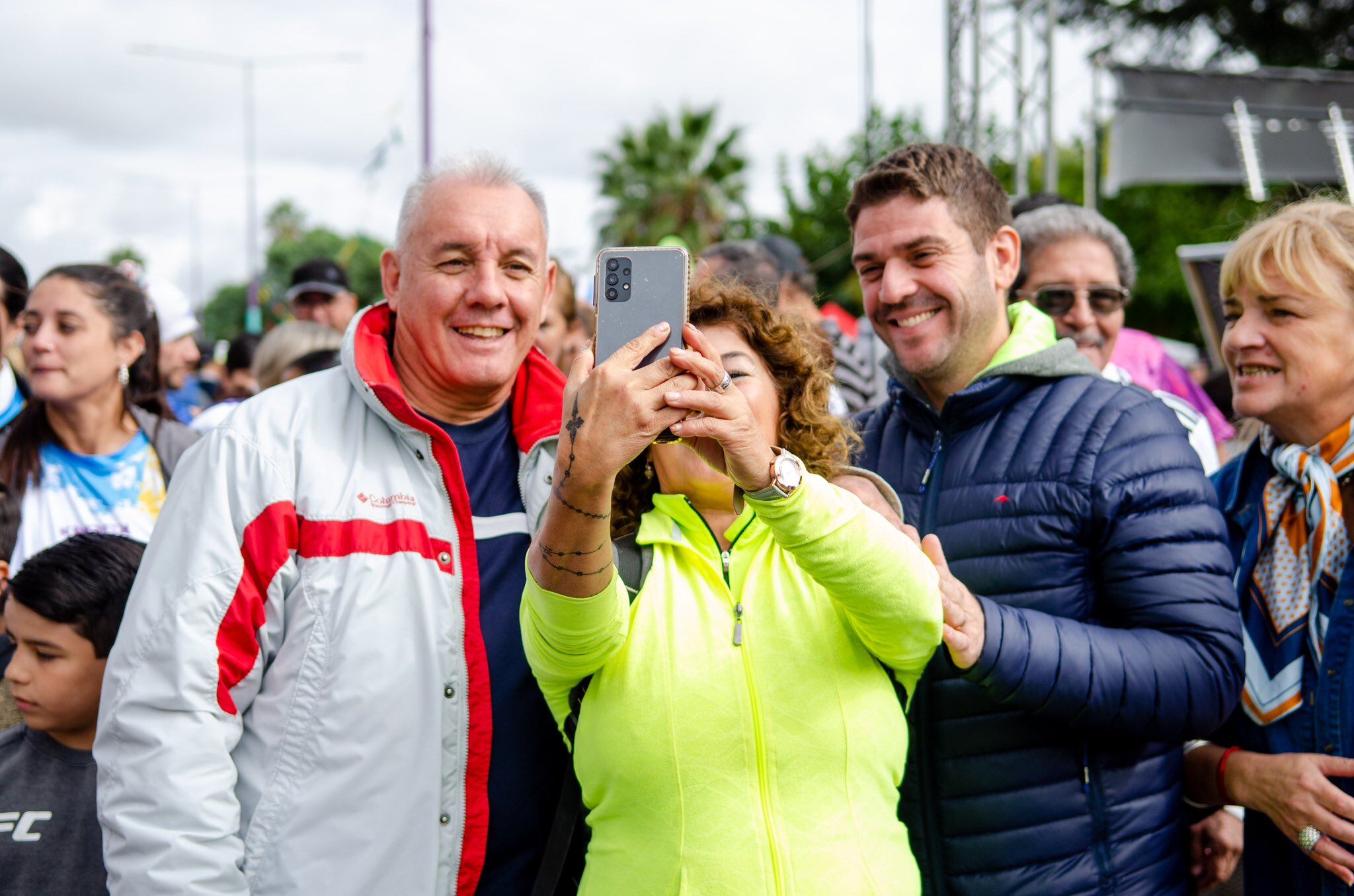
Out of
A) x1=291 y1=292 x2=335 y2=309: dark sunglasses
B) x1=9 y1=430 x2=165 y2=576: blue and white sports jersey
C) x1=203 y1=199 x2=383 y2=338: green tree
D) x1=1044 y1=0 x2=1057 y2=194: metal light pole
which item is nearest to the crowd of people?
x1=9 y1=430 x2=165 y2=576: blue and white sports jersey

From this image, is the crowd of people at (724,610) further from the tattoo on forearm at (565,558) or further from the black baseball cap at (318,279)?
the black baseball cap at (318,279)

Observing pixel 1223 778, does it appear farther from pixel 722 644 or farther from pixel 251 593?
pixel 251 593

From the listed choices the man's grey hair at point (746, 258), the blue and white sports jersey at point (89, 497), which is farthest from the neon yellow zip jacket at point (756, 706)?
the man's grey hair at point (746, 258)

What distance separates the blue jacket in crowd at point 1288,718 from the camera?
215 centimetres

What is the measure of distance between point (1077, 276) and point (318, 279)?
15.6 ft

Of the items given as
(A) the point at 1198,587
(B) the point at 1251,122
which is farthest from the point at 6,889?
(B) the point at 1251,122

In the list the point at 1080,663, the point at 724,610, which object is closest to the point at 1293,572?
the point at 1080,663

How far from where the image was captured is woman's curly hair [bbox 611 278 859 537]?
207cm

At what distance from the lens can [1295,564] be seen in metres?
2.35

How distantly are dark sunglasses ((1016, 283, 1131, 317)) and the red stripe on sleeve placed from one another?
2734 millimetres

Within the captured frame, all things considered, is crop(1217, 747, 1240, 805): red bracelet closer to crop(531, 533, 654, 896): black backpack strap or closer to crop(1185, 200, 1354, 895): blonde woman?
crop(1185, 200, 1354, 895): blonde woman

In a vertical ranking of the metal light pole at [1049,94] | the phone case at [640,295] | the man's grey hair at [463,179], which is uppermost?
the metal light pole at [1049,94]

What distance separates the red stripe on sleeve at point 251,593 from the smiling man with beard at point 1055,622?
129cm

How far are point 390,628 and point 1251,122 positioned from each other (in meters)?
11.4
